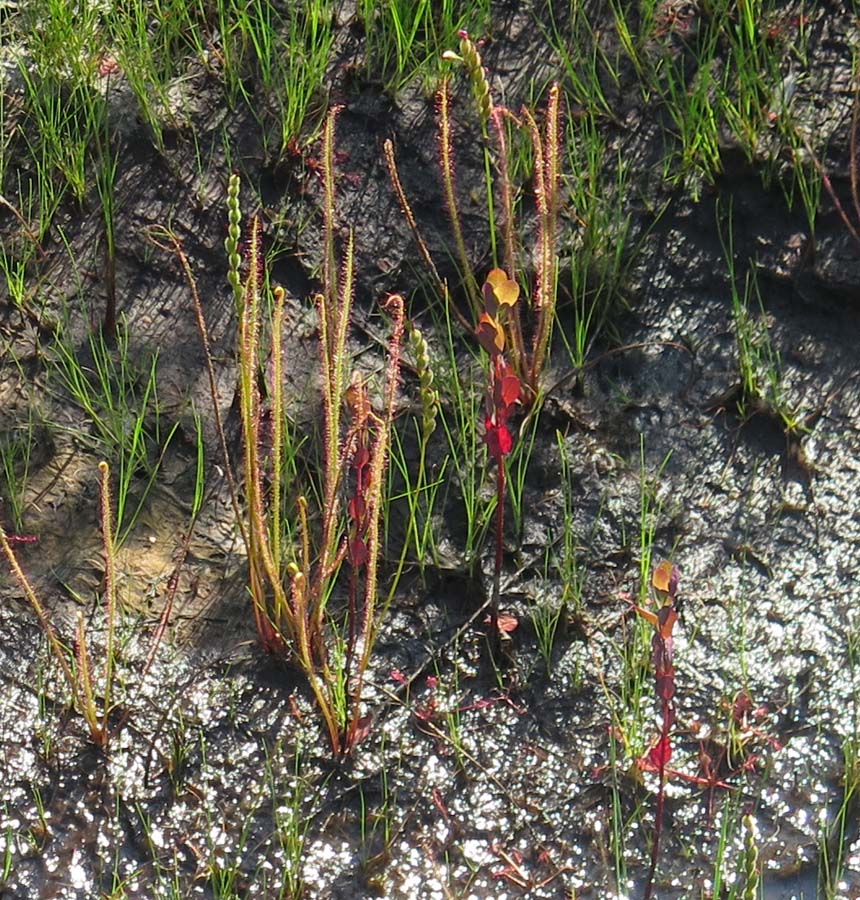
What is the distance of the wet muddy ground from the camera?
6.63ft

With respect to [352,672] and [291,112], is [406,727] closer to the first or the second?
[352,672]

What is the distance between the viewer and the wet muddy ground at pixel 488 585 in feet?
6.63

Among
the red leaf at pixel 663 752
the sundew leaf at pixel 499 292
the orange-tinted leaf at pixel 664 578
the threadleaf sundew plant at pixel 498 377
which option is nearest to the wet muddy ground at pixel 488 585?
the red leaf at pixel 663 752

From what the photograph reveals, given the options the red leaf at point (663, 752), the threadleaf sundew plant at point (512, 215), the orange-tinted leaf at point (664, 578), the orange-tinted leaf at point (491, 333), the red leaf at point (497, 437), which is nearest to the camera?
the orange-tinted leaf at point (664, 578)

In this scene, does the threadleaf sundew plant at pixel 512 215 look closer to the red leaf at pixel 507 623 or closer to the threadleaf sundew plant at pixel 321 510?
the threadleaf sundew plant at pixel 321 510

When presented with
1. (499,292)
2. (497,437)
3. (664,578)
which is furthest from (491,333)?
(664,578)

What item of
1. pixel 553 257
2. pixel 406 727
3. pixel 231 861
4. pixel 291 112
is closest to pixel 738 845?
pixel 406 727

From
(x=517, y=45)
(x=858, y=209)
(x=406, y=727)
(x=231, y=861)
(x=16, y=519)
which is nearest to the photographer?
(x=231, y=861)

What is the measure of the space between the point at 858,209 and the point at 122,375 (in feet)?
5.25

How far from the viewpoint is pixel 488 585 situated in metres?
2.33

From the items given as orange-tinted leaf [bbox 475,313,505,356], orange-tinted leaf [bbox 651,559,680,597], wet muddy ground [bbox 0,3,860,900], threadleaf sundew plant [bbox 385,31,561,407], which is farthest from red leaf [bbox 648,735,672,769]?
threadleaf sundew plant [bbox 385,31,561,407]

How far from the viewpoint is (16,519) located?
7.76 feet

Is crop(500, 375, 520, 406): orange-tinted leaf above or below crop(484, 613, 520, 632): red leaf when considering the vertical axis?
above

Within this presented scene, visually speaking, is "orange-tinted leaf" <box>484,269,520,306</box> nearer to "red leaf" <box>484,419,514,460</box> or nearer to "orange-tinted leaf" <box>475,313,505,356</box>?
"orange-tinted leaf" <box>475,313,505,356</box>
